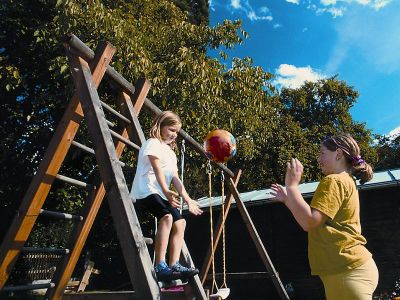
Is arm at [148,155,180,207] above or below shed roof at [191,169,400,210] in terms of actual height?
below

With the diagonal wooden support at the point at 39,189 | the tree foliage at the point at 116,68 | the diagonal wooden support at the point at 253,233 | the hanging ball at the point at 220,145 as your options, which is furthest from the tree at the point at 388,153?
the diagonal wooden support at the point at 39,189

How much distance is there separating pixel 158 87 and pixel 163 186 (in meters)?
6.56

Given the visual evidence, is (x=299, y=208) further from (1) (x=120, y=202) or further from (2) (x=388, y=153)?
(2) (x=388, y=153)

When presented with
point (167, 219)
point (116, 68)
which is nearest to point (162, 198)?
point (167, 219)

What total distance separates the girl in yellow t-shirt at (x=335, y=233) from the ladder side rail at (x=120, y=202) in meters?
0.90

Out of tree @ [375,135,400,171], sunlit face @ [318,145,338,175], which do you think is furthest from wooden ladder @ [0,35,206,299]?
tree @ [375,135,400,171]

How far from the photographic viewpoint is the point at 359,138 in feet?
91.4

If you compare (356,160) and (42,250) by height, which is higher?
(356,160)

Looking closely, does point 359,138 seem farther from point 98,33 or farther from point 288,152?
point 98,33

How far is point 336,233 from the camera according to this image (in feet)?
7.98

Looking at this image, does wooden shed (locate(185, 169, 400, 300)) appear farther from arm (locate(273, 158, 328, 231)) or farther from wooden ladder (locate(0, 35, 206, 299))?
arm (locate(273, 158, 328, 231))

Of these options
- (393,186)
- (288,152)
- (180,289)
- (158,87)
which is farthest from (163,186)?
(288,152)

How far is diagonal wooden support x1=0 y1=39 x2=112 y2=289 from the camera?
343cm

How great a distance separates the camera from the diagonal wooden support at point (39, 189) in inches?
135
